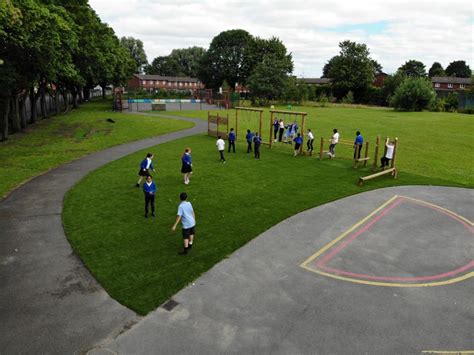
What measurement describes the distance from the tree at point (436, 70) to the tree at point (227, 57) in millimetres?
79361

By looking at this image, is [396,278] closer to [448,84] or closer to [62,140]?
[62,140]

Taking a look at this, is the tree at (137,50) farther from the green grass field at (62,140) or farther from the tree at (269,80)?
the green grass field at (62,140)

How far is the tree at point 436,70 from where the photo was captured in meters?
134

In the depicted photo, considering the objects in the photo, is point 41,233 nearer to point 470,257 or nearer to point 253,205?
point 253,205

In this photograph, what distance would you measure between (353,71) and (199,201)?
267ft

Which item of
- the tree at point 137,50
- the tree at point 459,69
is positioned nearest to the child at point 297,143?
the tree at point 137,50

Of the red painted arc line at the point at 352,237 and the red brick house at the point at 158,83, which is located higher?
the red brick house at the point at 158,83

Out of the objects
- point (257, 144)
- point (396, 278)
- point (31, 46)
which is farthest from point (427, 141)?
point (31, 46)

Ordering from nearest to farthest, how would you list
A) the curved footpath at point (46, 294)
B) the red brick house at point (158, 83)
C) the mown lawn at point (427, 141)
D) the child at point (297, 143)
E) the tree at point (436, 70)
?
the curved footpath at point (46, 294)
the mown lawn at point (427, 141)
the child at point (297, 143)
the red brick house at point (158, 83)
the tree at point (436, 70)

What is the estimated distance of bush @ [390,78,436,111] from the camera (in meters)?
61.9

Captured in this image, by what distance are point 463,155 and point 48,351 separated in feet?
94.0

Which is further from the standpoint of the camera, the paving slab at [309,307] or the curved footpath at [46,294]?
the curved footpath at [46,294]

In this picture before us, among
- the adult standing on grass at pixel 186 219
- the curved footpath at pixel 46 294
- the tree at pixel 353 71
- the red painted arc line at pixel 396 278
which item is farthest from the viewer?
the tree at pixel 353 71

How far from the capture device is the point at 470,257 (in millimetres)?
10859
